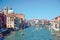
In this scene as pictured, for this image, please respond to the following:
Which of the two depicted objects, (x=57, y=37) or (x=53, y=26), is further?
(x=57, y=37)

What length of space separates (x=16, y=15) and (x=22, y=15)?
13cm

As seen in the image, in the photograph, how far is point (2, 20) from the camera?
174 inches

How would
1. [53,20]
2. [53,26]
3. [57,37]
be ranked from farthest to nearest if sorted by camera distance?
[57,37]
[53,26]
[53,20]

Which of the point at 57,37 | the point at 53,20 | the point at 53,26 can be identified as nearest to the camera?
the point at 53,20

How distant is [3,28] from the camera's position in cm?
444

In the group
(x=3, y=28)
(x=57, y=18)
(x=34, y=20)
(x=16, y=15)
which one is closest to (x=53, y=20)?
(x=57, y=18)

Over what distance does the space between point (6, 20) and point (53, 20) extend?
3.24ft

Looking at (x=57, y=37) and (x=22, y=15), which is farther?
(x=57, y=37)

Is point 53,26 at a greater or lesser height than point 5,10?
lesser

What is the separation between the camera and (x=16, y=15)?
4.48 meters

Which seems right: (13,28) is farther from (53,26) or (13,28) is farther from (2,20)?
(53,26)

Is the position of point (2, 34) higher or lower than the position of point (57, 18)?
lower

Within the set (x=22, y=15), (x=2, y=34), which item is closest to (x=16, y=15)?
(x=22, y=15)

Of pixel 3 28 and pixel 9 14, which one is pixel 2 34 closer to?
pixel 3 28
